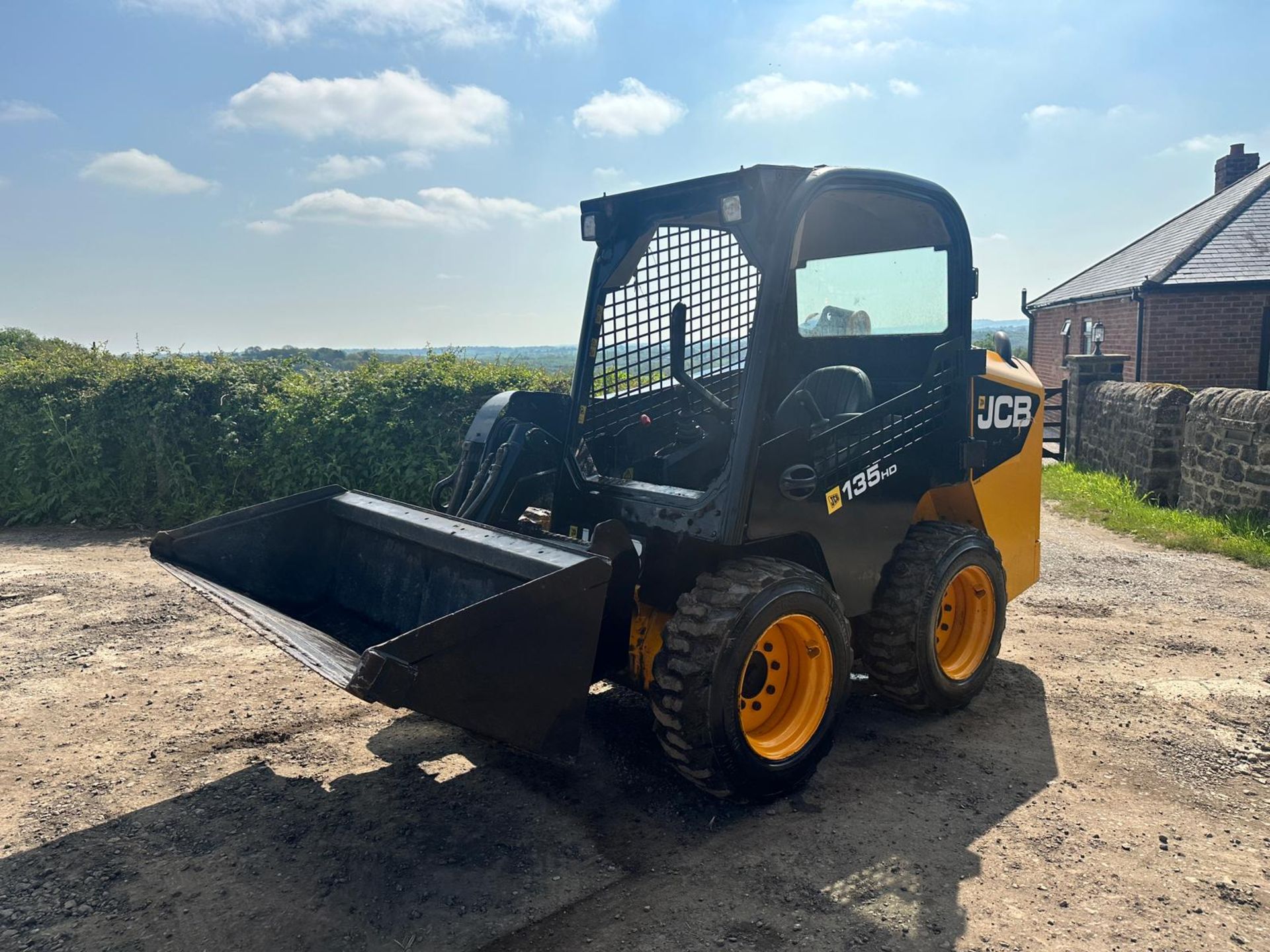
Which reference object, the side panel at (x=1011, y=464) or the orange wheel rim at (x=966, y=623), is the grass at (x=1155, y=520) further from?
the orange wheel rim at (x=966, y=623)

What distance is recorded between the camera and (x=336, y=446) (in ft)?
30.8

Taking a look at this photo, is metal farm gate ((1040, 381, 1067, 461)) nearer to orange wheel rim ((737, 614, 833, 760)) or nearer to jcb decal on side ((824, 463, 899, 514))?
jcb decal on side ((824, 463, 899, 514))

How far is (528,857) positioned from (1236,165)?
83.8ft

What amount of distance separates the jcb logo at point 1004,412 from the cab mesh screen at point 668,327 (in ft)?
4.13

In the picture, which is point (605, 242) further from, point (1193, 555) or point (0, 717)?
point (1193, 555)

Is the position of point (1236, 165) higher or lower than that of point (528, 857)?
higher

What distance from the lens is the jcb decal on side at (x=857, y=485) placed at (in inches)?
153

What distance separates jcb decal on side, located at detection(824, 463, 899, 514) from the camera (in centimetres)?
389

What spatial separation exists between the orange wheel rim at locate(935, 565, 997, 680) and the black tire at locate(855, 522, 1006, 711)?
6.8 inches

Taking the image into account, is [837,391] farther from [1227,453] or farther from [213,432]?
[213,432]

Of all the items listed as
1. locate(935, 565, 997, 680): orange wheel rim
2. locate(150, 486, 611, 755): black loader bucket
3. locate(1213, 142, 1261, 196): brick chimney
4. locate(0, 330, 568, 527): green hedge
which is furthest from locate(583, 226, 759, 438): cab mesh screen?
locate(1213, 142, 1261, 196): brick chimney

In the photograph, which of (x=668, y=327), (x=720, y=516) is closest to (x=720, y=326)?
(x=668, y=327)

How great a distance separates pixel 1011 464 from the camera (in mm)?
5008

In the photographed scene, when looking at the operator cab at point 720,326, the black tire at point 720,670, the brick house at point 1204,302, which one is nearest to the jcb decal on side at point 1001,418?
the operator cab at point 720,326
